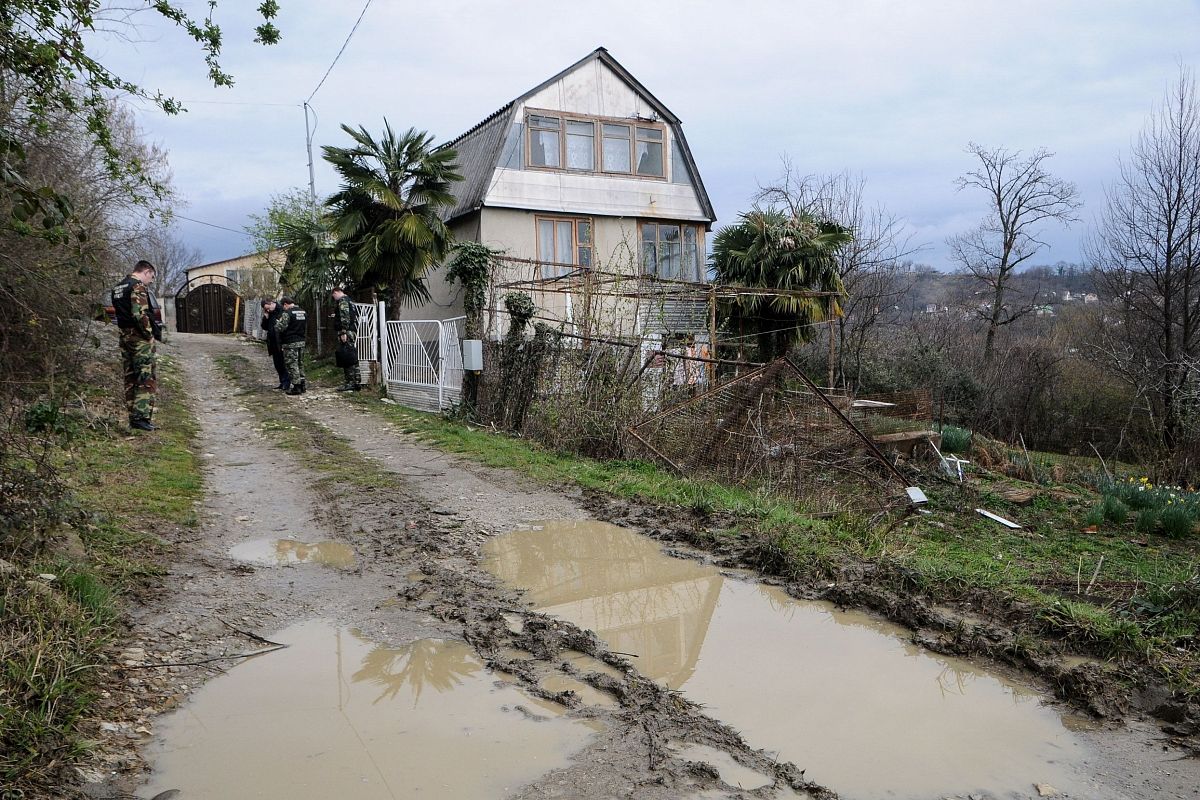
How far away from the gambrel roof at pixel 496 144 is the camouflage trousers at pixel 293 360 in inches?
251

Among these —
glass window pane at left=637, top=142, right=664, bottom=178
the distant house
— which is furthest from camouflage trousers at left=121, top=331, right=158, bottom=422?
glass window pane at left=637, top=142, right=664, bottom=178

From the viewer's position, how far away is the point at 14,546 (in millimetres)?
4609

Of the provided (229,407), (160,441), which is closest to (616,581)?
(160,441)

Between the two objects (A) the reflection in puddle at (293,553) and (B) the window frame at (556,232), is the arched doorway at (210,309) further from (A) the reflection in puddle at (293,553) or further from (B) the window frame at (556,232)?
(A) the reflection in puddle at (293,553)

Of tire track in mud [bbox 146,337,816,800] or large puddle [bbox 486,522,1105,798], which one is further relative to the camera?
large puddle [bbox 486,522,1105,798]

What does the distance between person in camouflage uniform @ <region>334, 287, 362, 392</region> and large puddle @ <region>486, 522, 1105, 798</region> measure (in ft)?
36.6

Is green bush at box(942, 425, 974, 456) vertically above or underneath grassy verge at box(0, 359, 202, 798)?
underneath

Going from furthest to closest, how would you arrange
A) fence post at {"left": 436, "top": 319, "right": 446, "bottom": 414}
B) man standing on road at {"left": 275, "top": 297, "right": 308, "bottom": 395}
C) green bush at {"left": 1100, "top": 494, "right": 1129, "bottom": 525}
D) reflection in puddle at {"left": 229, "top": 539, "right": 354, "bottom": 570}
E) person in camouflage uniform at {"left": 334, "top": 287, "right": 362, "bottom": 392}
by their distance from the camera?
person in camouflage uniform at {"left": 334, "top": 287, "right": 362, "bottom": 392}
man standing on road at {"left": 275, "top": 297, "right": 308, "bottom": 395}
fence post at {"left": 436, "top": 319, "right": 446, "bottom": 414}
green bush at {"left": 1100, "top": 494, "right": 1129, "bottom": 525}
reflection in puddle at {"left": 229, "top": 539, "right": 354, "bottom": 570}

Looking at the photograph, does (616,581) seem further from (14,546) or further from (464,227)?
(464,227)

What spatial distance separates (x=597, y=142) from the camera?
2234 centimetres

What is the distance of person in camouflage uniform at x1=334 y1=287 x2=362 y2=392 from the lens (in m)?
16.3

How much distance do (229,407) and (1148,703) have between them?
13.9 meters

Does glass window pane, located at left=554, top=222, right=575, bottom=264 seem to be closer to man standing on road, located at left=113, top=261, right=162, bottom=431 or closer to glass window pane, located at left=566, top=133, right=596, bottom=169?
glass window pane, located at left=566, top=133, right=596, bottom=169

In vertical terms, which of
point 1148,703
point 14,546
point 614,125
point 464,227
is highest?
point 614,125
